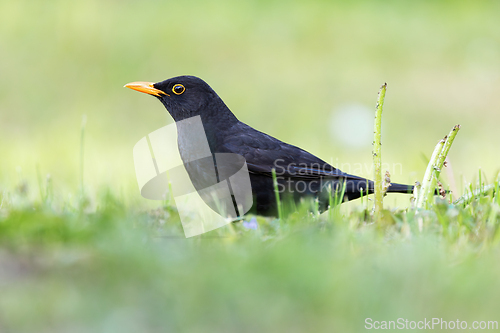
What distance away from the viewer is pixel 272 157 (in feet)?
13.4

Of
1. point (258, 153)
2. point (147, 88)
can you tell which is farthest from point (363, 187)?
point (147, 88)

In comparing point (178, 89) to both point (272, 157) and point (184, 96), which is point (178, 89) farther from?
point (272, 157)

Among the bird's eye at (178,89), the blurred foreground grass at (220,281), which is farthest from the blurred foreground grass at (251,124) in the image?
the bird's eye at (178,89)

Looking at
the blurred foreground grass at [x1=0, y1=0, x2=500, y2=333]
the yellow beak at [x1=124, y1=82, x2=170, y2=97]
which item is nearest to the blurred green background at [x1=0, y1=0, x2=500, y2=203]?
the blurred foreground grass at [x1=0, y1=0, x2=500, y2=333]

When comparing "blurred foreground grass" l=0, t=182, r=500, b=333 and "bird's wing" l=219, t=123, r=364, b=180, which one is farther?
"bird's wing" l=219, t=123, r=364, b=180

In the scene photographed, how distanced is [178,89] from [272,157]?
0.99 metres

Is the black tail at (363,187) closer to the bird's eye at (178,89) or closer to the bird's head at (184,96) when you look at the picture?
the bird's head at (184,96)

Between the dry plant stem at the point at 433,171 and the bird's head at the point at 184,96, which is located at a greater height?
the bird's head at the point at 184,96

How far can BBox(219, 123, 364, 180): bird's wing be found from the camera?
396 centimetres

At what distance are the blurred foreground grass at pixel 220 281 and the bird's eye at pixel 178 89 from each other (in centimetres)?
214

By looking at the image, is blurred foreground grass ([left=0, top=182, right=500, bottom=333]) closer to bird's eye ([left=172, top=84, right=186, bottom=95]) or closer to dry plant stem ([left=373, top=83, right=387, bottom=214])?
dry plant stem ([left=373, top=83, right=387, bottom=214])

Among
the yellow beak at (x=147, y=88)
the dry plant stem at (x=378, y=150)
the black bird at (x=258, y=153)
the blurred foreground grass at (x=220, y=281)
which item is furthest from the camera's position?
the yellow beak at (x=147, y=88)

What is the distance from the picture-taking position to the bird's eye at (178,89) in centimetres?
428

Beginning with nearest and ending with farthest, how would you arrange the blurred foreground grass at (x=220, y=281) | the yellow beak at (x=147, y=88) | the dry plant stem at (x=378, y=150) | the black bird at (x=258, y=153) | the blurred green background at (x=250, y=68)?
the blurred foreground grass at (x=220, y=281)
the dry plant stem at (x=378, y=150)
the black bird at (x=258, y=153)
the yellow beak at (x=147, y=88)
the blurred green background at (x=250, y=68)
